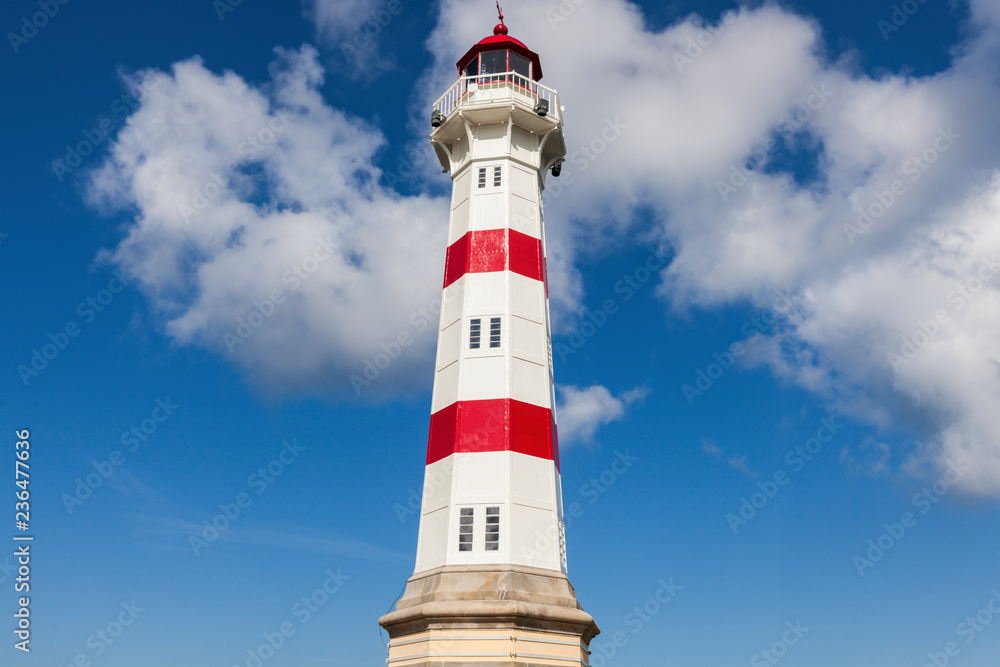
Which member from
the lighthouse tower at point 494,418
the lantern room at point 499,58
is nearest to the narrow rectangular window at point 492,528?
the lighthouse tower at point 494,418

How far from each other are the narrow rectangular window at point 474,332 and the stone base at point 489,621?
6852mm

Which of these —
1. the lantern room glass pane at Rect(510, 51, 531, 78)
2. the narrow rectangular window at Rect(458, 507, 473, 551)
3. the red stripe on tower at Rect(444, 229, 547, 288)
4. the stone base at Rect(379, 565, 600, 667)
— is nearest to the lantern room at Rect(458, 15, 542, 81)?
the lantern room glass pane at Rect(510, 51, 531, 78)

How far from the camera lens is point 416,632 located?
21438mm

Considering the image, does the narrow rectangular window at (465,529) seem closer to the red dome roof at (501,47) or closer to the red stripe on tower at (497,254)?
the red stripe on tower at (497,254)

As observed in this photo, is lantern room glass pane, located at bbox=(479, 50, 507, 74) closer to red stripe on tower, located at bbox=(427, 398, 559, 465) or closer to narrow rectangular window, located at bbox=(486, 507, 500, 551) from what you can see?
red stripe on tower, located at bbox=(427, 398, 559, 465)

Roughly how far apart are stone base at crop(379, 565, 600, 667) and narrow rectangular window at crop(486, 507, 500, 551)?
24.8 inches

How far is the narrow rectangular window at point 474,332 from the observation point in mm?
24719

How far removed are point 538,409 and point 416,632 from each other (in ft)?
24.2

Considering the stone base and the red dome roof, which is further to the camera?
the red dome roof

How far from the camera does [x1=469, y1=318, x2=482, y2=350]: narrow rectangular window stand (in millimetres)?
24719

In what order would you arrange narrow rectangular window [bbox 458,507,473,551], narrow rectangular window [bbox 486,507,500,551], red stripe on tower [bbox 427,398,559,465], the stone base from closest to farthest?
the stone base < narrow rectangular window [bbox 486,507,500,551] < narrow rectangular window [bbox 458,507,473,551] < red stripe on tower [bbox 427,398,559,465]

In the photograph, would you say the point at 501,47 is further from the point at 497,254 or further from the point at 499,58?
the point at 497,254

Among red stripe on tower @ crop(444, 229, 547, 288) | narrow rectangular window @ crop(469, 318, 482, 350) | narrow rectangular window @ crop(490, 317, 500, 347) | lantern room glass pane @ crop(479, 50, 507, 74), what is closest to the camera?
narrow rectangular window @ crop(490, 317, 500, 347)

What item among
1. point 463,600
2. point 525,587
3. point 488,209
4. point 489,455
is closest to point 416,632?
point 463,600
